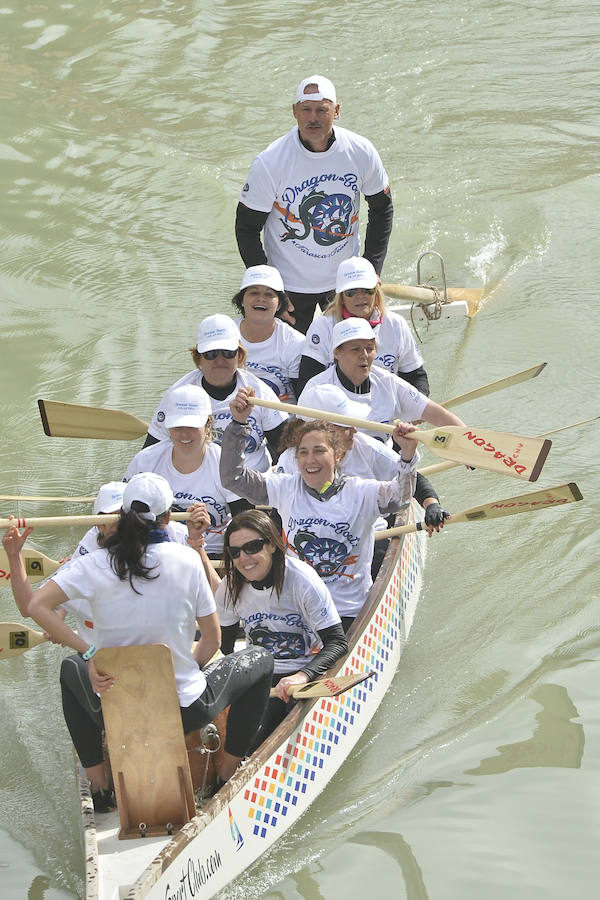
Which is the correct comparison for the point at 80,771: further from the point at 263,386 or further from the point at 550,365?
the point at 550,365

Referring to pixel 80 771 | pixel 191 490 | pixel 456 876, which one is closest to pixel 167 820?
pixel 80 771

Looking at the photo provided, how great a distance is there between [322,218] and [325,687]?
3.29 meters

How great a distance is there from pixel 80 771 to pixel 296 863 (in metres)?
0.99

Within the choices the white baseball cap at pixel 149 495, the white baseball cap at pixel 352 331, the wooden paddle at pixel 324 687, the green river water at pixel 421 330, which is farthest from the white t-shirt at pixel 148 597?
the white baseball cap at pixel 352 331

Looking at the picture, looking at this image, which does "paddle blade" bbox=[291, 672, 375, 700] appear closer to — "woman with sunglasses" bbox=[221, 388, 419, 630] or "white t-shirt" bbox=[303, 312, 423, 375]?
"woman with sunglasses" bbox=[221, 388, 419, 630]

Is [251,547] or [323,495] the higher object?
[323,495]

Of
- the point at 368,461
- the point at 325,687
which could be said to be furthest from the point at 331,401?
the point at 325,687

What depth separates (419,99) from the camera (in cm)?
1441

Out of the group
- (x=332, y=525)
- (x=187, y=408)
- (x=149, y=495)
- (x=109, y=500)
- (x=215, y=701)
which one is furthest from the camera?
(x=187, y=408)

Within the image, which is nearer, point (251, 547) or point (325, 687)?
point (251, 547)

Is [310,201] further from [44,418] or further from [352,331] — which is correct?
[44,418]

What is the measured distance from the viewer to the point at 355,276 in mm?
6801

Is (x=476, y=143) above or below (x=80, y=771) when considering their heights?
above

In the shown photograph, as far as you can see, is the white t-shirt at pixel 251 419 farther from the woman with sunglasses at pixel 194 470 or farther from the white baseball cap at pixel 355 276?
the white baseball cap at pixel 355 276
